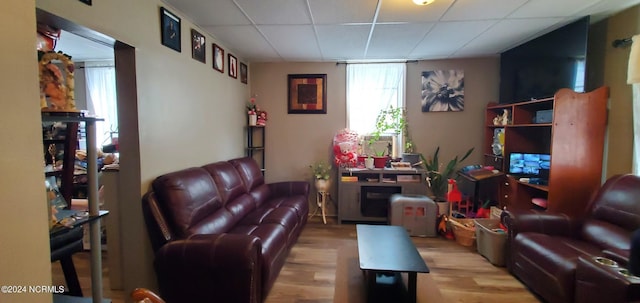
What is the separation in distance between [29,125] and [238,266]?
125 centimetres

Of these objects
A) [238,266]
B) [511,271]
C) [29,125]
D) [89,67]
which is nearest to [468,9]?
[511,271]

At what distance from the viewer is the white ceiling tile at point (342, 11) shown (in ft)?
7.20

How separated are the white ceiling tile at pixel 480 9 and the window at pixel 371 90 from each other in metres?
1.51

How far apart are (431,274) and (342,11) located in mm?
2479

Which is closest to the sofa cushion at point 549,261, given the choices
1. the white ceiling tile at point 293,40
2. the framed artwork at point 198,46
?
the white ceiling tile at point 293,40

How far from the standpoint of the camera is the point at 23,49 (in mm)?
747

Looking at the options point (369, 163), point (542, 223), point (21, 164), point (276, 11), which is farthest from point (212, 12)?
point (542, 223)

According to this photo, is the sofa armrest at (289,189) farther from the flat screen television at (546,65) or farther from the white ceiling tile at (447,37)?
the flat screen television at (546,65)

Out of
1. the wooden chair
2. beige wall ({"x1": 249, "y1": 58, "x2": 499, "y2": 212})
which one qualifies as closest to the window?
beige wall ({"x1": 249, "y1": 58, "x2": 499, "y2": 212})

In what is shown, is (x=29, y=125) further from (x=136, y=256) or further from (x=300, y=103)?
(x=300, y=103)

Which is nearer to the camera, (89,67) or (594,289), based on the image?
(594,289)

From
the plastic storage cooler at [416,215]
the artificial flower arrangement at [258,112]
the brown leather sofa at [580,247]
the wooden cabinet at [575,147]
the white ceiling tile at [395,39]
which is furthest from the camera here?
the artificial flower arrangement at [258,112]

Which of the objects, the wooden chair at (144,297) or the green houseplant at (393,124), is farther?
the green houseplant at (393,124)

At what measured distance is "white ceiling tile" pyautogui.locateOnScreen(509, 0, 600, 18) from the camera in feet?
7.21
